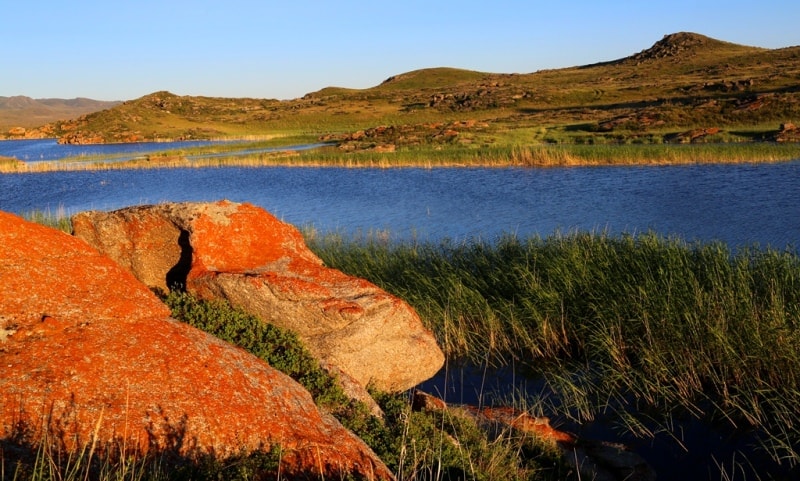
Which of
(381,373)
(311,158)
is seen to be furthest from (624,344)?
(311,158)

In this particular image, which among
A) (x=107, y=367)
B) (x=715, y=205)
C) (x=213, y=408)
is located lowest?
(x=715, y=205)

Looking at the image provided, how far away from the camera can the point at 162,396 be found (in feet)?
17.7

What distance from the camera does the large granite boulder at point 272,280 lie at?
8945mm

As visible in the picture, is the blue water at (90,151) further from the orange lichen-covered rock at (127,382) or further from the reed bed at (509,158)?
the orange lichen-covered rock at (127,382)

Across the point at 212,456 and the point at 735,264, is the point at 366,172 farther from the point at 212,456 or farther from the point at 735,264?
the point at 212,456

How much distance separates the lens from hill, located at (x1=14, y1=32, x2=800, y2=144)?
178 feet

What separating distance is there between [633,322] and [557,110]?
76.4 meters

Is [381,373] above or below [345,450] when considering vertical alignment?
below

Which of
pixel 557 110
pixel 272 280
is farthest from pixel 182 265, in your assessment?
pixel 557 110

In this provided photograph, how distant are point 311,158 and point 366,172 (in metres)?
9.80

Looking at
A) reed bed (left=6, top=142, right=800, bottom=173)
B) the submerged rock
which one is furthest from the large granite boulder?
reed bed (left=6, top=142, right=800, bottom=173)

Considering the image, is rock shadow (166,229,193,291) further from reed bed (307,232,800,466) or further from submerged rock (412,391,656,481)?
reed bed (307,232,800,466)

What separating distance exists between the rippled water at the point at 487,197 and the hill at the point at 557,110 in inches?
606

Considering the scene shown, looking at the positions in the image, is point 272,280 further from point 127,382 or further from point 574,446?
point 574,446
